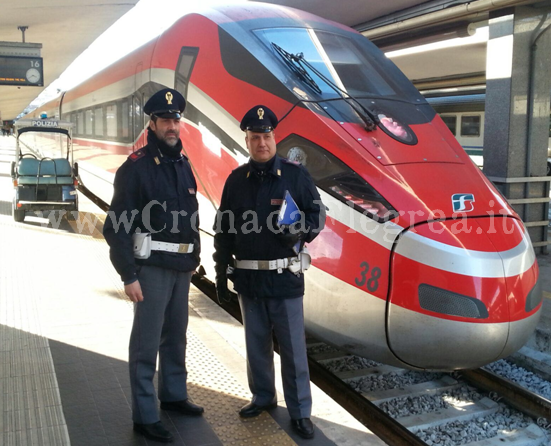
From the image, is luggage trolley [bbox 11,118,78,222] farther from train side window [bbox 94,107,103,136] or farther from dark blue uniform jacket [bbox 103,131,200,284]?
dark blue uniform jacket [bbox 103,131,200,284]

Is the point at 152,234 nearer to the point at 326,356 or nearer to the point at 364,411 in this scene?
the point at 364,411

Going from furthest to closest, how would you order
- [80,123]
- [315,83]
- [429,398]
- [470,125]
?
[470,125]
[80,123]
[429,398]
[315,83]

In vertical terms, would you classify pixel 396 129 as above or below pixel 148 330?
above

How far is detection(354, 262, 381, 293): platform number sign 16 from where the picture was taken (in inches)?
133

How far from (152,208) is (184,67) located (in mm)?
2814

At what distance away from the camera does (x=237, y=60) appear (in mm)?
4570

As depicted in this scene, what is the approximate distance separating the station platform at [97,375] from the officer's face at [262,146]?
1.34m

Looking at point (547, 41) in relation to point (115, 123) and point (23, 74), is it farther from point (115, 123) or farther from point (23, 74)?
point (23, 74)

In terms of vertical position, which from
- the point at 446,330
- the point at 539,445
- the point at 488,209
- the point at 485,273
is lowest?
the point at 539,445

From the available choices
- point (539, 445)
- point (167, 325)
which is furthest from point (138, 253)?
point (539, 445)

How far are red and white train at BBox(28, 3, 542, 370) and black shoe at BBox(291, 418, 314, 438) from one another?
29.8 inches

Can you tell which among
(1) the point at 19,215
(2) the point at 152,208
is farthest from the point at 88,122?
(2) the point at 152,208

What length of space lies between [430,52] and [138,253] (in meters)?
11.3

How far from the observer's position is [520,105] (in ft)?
25.2
